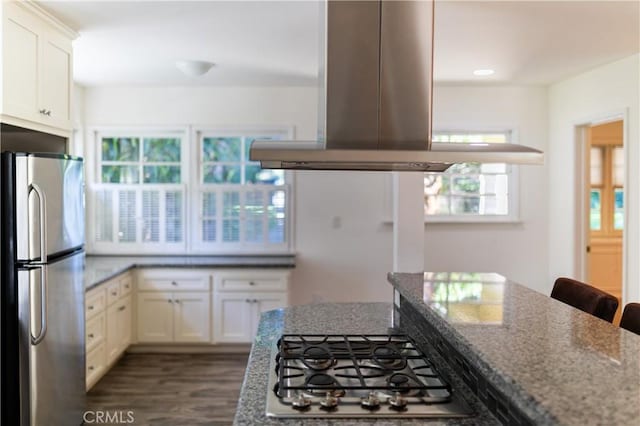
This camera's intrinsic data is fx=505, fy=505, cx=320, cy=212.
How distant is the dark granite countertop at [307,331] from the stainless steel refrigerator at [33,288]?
1.13 m

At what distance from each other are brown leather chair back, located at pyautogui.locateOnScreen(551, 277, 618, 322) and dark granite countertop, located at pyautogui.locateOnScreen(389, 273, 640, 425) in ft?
0.91

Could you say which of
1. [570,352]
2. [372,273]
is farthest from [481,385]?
[372,273]

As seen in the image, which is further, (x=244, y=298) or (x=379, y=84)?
(x=244, y=298)

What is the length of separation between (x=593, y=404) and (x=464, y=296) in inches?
40.6

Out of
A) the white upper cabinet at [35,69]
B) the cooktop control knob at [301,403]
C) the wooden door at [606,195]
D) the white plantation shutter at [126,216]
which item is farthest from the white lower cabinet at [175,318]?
the wooden door at [606,195]

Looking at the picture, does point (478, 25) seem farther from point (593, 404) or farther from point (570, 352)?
point (593, 404)

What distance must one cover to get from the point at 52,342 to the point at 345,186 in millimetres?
2861

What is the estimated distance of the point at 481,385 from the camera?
1.38 m

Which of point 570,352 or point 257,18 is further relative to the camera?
point 257,18

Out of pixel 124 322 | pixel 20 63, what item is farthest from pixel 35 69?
pixel 124 322

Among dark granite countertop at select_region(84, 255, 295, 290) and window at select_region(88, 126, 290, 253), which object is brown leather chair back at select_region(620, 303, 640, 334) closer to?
dark granite countertop at select_region(84, 255, 295, 290)

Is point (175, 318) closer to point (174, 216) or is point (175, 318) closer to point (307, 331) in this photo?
point (174, 216)

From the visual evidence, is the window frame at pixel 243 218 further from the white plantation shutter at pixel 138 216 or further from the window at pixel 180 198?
the white plantation shutter at pixel 138 216

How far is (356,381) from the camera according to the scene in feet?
4.93
